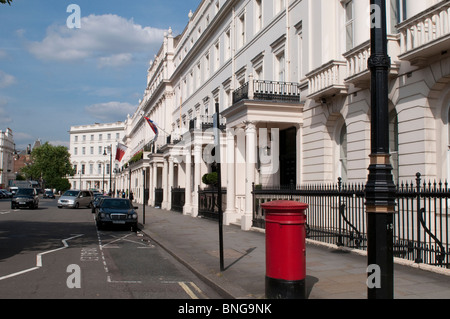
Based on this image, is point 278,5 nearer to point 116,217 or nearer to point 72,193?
point 116,217

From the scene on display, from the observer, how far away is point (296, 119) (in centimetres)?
1809

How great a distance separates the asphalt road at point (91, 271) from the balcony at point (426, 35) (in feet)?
25.2

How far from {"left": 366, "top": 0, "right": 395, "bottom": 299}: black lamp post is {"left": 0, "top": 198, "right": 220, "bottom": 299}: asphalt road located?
3.28 metres

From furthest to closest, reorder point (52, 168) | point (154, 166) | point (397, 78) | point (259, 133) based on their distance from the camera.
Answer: point (52, 168), point (154, 166), point (259, 133), point (397, 78)

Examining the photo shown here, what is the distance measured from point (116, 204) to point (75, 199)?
19.8 meters

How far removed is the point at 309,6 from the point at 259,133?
6593 mm

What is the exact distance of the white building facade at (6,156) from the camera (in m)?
106

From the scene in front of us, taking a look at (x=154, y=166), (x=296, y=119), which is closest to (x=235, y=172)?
(x=296, y=119)

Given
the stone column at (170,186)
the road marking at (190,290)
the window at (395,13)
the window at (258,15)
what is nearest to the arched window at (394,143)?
the window at (395,13)

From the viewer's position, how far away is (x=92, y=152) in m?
116

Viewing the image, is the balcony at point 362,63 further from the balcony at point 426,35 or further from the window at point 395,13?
the window at point 395,13

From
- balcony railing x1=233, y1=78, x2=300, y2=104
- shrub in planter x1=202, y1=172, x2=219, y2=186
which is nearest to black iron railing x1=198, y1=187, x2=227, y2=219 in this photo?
shrub in planter x1=202, y1=172, x2=219, y2=186

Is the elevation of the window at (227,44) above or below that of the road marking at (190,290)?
above
